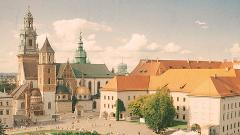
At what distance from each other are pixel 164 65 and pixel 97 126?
80.4 feet

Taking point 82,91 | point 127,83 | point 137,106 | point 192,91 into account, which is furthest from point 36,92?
point 192,91

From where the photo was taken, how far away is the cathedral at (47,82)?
81875mm

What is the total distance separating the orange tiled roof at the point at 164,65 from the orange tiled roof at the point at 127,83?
5.81 meters

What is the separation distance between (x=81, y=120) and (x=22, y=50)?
70.6 feet

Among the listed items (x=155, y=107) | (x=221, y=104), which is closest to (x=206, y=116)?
(x=221, y=104)

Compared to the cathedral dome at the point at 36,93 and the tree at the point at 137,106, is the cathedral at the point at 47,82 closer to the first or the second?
the cathedral dome at the point at 36,93

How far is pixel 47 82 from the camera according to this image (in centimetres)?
8544

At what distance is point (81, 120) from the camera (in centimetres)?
8012

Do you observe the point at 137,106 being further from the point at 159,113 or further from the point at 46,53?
the point at 46,53

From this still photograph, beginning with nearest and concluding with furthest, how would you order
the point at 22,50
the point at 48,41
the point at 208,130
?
the point at 208,130
the point at 48,41
the point at 22,50

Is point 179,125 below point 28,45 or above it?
below

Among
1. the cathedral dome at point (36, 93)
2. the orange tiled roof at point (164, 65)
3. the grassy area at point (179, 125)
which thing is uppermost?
the orange tiled roof at point (164, 65)

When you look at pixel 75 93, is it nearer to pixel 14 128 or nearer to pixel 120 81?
pixel 120 81

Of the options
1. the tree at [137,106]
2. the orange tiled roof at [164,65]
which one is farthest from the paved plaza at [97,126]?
the orange tiled roof at [164,65]
